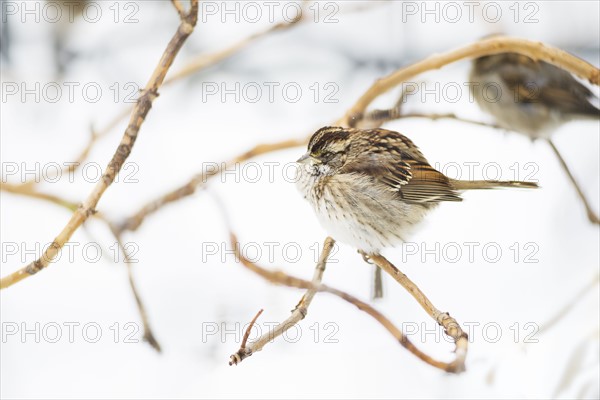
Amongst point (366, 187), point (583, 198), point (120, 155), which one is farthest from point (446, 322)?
point (583, 198)

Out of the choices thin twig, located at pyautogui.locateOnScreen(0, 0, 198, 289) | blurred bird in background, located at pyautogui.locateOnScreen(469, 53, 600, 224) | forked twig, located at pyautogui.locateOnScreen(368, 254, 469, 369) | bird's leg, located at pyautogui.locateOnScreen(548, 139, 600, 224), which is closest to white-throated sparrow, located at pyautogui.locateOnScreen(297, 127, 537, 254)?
forked twig, located at pyautogui.locateOnScreen(368, 254, 469, 369)

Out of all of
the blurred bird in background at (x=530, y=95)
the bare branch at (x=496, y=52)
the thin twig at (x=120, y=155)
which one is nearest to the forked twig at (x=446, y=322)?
the bare branch at (x=496, y=52)

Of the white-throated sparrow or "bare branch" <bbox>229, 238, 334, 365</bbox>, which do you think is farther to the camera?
the white-throated sparrow

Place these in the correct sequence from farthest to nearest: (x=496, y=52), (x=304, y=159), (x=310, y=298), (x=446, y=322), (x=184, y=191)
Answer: (x=184, y=191)
(x=496, y=52)
(x=304, y=159)
(x=310, y=298)
(x=446, y=322)

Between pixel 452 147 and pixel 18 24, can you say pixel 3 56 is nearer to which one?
pixel 18 24

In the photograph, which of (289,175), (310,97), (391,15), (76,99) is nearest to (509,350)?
(289,175)

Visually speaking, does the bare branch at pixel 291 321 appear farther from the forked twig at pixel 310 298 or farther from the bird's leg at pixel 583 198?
the bird's leg at pixel 583 198

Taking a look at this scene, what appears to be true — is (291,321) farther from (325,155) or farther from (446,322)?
(325,155)

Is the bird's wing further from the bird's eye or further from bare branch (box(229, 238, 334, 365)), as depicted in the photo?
bare branch (box(229, 238, 334, 365))

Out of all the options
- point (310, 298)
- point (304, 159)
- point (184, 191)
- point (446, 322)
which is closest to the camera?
point (446, 322)

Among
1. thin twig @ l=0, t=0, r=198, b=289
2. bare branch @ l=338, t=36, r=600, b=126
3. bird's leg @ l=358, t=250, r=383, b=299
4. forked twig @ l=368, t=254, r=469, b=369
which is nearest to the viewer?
forked twig @ l=368, t=254, r=469, b=369
